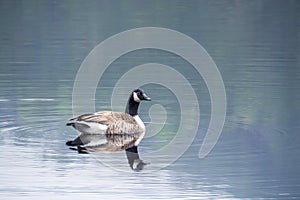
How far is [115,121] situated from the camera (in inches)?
547

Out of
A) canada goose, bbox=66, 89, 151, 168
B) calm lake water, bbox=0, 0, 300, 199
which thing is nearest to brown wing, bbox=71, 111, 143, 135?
canada goose, bbox=66, 89, 151, 168

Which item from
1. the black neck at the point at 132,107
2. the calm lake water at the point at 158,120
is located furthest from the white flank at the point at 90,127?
the black neck at the point at 132,107

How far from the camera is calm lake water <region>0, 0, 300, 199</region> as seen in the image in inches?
432

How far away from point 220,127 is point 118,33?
15070 mm

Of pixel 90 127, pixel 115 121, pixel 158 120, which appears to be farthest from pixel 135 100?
pixel 90 127

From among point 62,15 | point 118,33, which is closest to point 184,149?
point 118,33

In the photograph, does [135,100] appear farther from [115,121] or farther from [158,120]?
[115,121]

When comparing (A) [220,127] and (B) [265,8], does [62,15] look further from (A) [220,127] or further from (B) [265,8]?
Result: (A) [220,127]

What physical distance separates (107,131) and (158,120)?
107 centimetres

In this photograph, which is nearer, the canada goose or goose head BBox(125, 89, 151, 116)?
the canada goose

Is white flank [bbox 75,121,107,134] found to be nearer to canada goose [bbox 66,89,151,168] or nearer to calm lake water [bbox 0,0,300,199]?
canada goose [bbox 66,89,151,168]

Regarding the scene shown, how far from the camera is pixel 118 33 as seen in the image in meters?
29.0

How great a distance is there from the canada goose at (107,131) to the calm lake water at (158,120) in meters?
0.17

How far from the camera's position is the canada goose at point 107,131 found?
523 inches
